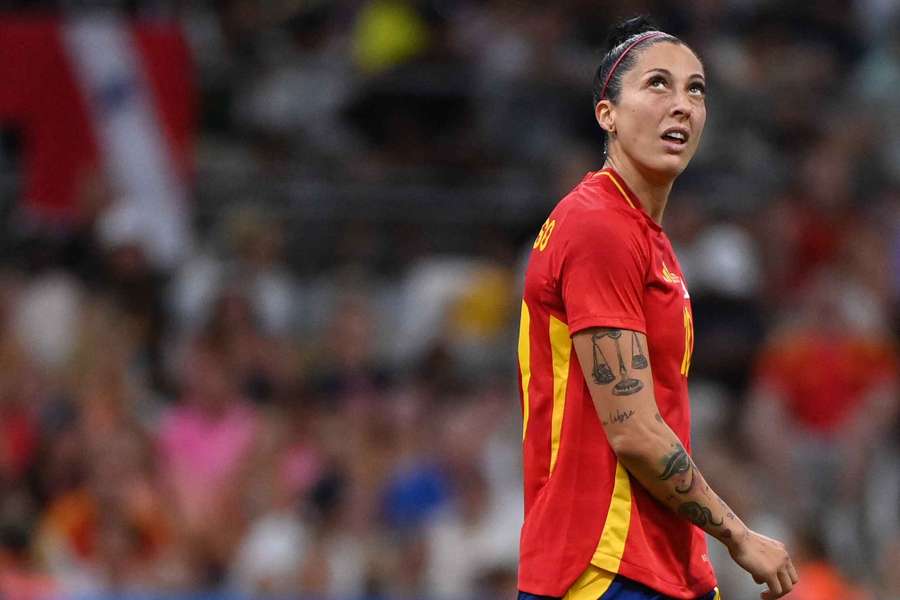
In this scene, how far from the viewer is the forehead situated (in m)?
4.08

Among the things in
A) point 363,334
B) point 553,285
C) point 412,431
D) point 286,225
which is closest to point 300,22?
point 286,225

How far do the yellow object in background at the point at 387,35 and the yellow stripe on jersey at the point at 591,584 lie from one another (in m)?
8.80

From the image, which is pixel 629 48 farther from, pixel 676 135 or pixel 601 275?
pixel 601 275

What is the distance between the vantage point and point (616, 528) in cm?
396

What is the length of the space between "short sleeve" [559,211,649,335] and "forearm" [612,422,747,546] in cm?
25

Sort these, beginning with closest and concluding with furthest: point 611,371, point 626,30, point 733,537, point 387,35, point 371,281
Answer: point 611,371, point 733,537, point 626,30, point 371,281, point 387,35

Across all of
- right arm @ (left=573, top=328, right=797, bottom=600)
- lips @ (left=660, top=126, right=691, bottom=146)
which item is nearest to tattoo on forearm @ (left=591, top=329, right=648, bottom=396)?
right arm @ (left=573, top=328, right=797, bottom=600)

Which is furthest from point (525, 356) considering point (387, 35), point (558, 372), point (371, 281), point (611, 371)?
point (387, 35)

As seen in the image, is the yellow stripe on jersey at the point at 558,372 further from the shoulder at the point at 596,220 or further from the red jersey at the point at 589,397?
the shoulder at the point at 596,220

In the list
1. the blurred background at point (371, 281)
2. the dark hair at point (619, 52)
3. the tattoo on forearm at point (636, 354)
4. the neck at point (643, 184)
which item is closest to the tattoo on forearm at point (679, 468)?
the tattoo on forearm at point (636, 354)

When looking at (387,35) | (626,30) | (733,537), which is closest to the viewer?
(733,537)

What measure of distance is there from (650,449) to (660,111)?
2.61 feet

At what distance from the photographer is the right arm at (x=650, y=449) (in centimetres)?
386

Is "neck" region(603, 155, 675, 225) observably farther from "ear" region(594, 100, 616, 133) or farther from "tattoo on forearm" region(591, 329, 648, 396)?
"tattoo on forearm" region(591, 329, 648, 396)
